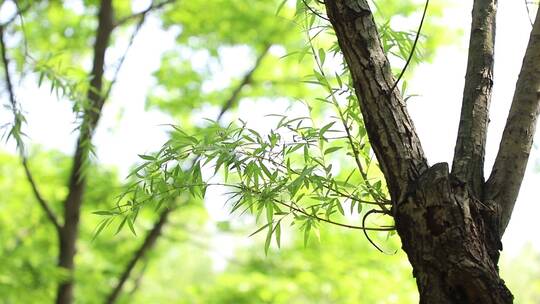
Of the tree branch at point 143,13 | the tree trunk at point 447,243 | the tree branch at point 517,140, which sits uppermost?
the tree branch at point 143,13

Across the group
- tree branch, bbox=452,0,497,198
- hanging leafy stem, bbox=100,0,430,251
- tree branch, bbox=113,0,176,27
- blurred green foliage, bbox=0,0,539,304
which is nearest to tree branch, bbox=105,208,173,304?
blurred green foliage, bbox=0,0,539,304

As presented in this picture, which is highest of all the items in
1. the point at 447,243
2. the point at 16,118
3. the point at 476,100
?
the point at 16,118

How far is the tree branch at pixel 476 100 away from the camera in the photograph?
1.12m

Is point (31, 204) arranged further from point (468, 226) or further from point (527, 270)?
point (527, 270)

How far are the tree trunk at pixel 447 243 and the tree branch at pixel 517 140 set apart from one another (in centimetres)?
7

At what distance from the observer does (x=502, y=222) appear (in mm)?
1122

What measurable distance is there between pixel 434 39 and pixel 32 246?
2.60 meters

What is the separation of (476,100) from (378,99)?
188mm

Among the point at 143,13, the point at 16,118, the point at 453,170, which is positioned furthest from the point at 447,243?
the point at 143,13

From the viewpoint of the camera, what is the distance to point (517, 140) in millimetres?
1146

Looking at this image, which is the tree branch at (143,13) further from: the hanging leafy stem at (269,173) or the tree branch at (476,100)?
the tree branch at (476,100)

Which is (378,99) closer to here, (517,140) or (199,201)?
(517,140)

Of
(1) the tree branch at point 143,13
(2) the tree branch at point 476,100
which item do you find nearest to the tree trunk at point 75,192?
(1) the tree branch at point 143,13

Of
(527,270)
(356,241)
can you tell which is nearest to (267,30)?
(356,241)
